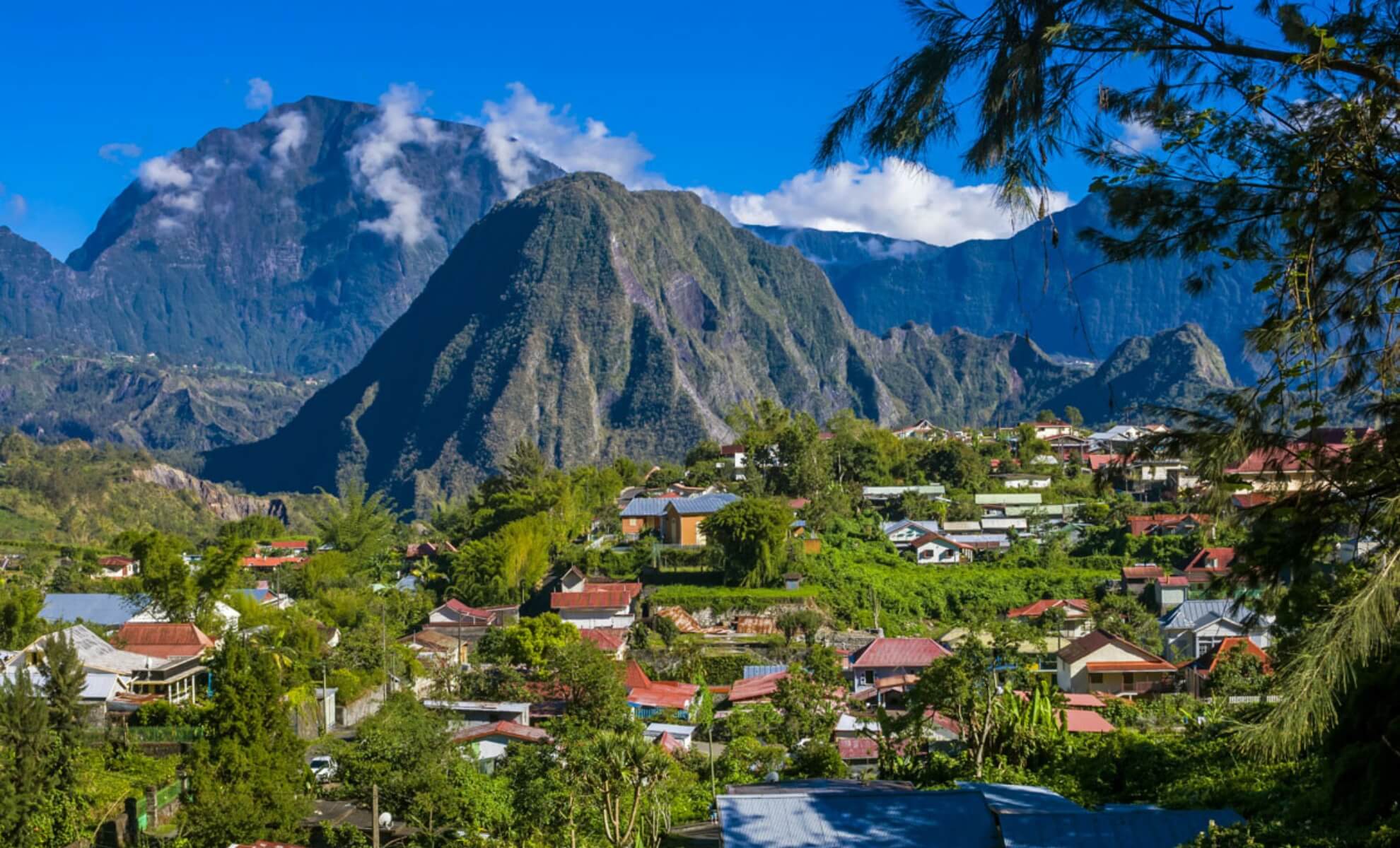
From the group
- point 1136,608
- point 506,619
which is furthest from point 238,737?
point 1136,608

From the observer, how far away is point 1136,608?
111 ft

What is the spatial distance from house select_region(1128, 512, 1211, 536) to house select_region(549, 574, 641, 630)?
16.9 m

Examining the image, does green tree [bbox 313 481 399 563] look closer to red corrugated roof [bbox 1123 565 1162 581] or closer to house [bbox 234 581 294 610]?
house [bbox 234 581 294 610]

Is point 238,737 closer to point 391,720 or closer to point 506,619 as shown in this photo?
point 391,720

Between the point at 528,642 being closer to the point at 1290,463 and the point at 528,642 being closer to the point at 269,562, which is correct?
the point at 269,562

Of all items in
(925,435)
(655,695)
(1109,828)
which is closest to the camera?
(1109,828)

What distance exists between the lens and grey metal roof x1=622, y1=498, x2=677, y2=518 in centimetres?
4650

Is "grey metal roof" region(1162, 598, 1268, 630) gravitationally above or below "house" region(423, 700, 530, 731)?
above

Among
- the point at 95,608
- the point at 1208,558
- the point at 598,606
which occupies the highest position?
the point at 95,608

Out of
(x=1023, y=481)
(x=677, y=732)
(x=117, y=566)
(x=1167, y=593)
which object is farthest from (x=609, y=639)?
(x=117, y=566)

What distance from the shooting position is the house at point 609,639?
104 feet

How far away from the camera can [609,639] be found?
32.6 m

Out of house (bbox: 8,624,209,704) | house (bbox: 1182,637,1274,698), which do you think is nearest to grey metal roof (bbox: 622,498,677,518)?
house (bbox: 8,624,209,704)

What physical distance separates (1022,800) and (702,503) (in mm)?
33230
